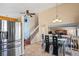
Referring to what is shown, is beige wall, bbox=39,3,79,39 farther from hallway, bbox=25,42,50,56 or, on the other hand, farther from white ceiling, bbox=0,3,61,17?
hallway, bbox=25,42,50,56

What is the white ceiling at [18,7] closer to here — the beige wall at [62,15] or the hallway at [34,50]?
the beige wall at [62,15]

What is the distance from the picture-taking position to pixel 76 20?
6.34ft

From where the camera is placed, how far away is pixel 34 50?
1971 millimetres

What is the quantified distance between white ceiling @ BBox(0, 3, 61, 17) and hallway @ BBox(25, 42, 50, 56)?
580 millimetres

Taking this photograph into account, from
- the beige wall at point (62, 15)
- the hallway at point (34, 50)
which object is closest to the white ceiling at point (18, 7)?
the beige wall at point (62, 15)

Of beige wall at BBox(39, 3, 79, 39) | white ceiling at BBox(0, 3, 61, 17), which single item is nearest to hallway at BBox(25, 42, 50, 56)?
beige wall at BBox(39, 3, 79, 39)

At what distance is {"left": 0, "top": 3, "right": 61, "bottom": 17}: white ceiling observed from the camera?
6.35 ft

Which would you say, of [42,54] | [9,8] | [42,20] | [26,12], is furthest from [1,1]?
[42,54]

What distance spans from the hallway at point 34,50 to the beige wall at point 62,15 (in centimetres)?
28

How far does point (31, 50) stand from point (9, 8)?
816 millimetres

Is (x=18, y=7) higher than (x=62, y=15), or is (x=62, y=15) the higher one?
(x=18, y=7)

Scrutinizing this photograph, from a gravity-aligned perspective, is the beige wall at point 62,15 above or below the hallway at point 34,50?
above

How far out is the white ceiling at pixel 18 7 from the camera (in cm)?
194

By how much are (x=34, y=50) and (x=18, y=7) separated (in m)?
0.80
